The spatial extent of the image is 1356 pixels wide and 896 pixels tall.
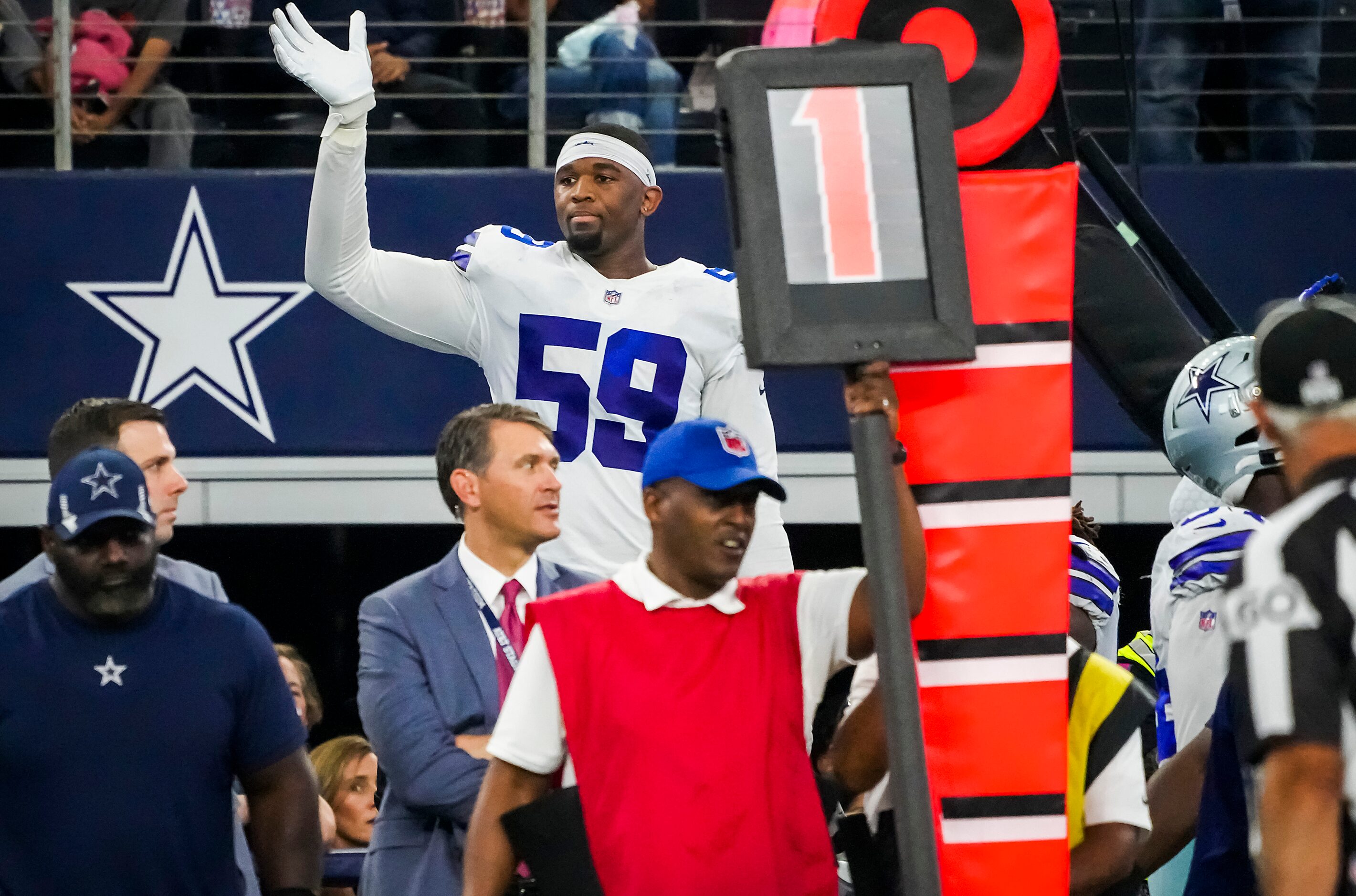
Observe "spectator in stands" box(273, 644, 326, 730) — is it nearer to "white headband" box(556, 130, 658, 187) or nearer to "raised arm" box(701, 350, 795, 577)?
"raised arm" box(701, 350, 795, 577)

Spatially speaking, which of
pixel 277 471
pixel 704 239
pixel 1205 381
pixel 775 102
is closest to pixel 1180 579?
pixel 1205 381

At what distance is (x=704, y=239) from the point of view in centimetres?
704

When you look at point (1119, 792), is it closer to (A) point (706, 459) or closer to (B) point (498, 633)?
(A) point (706, 459)

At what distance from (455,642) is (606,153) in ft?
3.98

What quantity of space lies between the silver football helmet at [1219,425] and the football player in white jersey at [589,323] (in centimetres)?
105

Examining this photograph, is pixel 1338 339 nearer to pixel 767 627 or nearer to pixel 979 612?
pixel 979 612

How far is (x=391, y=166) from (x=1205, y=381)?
3.66 meters

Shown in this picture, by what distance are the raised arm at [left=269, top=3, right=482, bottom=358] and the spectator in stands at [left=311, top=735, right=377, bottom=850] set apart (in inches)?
71.1

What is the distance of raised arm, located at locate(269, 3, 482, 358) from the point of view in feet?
12.9

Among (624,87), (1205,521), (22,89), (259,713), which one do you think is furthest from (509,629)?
(22,89)

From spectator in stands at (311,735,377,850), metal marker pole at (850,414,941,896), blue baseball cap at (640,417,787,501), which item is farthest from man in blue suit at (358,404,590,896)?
Answer: spectator in stands at (311,735,377,850)

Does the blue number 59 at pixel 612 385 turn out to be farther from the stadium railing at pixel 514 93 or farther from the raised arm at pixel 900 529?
the stadium railing at pixel 514 93

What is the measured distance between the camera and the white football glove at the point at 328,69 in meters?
3.93

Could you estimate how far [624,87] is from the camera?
703cm
